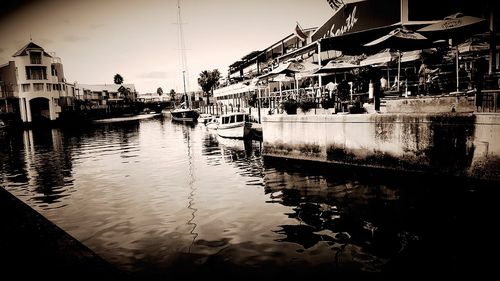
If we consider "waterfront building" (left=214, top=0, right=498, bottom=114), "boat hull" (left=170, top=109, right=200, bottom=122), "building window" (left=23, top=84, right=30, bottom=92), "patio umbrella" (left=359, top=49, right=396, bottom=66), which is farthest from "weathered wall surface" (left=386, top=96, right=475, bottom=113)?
"building window" (left=23, top=84, right=30, bottom=92)

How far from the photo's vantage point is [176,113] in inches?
2603

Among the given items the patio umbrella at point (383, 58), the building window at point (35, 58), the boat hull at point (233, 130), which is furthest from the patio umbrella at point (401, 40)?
the building window at point (35, 58)

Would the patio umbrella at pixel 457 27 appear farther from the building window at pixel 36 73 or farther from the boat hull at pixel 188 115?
the building window at pixel 36 73

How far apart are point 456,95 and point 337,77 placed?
15.4m

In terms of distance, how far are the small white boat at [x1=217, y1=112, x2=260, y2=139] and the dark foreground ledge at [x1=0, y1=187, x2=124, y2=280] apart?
2417 cm

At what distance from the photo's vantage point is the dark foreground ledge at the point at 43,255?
13.9 ft

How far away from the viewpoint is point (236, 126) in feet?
99.9

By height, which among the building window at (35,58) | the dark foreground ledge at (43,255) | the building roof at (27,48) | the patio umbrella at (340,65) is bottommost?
A: the dark foreground ledge at (43,255)

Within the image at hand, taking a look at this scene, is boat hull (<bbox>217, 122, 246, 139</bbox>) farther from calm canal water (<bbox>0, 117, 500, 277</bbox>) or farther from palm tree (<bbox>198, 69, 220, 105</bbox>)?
palm tree (<bbox>198, 69, 220, 105</bbox>)

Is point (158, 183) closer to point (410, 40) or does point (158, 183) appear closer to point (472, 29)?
point (410, 40)

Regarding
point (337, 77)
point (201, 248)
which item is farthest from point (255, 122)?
point (201, 248)

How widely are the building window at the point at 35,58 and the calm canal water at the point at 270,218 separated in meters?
63.7

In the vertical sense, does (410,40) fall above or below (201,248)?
above

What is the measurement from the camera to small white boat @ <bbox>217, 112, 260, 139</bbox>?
30.1m
